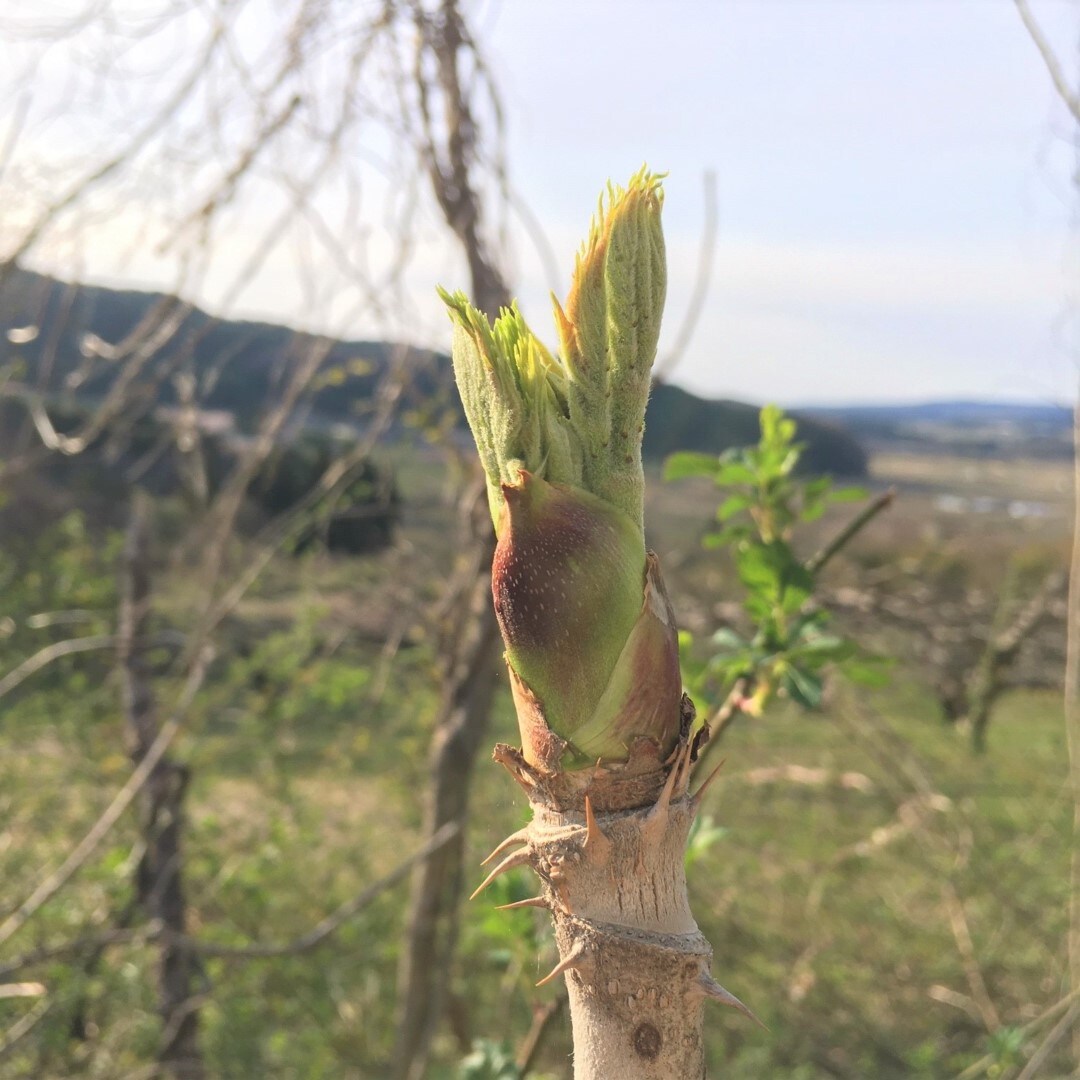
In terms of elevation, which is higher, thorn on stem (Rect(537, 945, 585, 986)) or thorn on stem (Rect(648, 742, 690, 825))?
thorn on stem (Rect(648, 742, 690, 825))

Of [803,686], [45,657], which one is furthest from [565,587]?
[45,657]

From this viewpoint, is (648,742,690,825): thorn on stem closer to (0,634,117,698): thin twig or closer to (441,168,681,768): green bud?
(441,168,681,768): green bud

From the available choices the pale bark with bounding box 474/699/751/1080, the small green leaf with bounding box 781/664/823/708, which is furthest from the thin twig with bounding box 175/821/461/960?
the pale bark with bounding box 474/699/751/1080

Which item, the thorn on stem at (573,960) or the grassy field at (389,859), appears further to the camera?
the grassy field at (389,859)

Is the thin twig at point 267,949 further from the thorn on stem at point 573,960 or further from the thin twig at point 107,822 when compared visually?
the thorn on stem at point 573,960

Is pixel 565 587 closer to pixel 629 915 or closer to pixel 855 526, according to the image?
pixel 629 915

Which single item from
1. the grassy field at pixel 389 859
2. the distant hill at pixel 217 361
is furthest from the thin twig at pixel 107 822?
the distant hill at pixel 217 361
